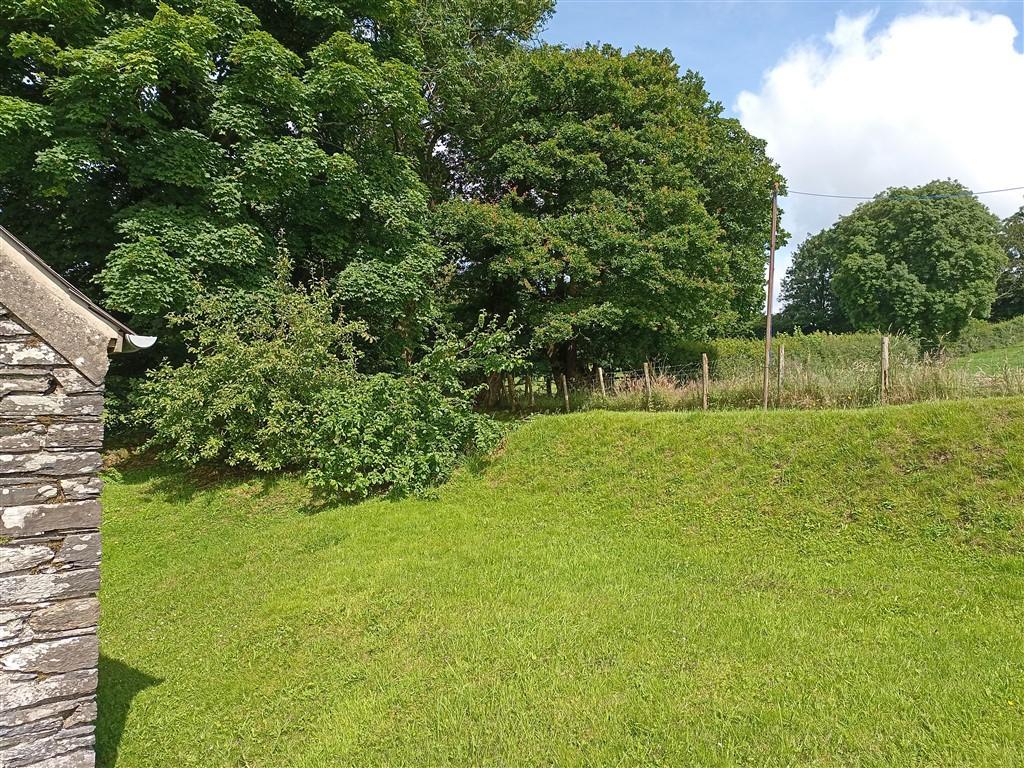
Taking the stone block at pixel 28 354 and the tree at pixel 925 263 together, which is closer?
the stone block at pixel 28 354

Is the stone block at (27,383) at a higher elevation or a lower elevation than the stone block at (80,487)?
higher

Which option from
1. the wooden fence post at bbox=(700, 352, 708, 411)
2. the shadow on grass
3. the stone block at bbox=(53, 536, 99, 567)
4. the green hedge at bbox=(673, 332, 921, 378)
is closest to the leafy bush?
the shadow on grass

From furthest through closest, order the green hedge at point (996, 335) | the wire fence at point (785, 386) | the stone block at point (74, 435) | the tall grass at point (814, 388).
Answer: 1. the green hedge at point (996, 335)
2. the wire fence at point (785, 386)
3. the tall grass at point (814, 388)
4. the stone block at point (74, 435)

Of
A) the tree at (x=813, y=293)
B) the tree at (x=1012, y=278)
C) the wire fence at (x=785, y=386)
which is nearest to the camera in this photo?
the wire fence at (x=785, y=386)

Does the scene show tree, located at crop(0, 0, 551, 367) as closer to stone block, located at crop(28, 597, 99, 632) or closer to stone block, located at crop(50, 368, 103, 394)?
stone block, located at crop(50, 368, 103, 394)

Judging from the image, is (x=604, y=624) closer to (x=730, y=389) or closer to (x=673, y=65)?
(x=730, y=389)

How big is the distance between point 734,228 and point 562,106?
7363 mm

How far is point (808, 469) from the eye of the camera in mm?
8031

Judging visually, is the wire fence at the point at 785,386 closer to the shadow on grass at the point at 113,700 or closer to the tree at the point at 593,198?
the tree at the point at 593,198

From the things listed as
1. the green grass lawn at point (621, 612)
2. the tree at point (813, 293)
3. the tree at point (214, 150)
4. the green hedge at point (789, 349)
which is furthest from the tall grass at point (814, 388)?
the tree at point (813, 293)

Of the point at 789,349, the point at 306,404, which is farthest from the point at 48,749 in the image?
the point at 789,349

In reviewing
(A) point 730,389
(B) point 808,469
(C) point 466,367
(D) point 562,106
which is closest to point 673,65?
(D) point 562,106

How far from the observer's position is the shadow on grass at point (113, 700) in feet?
13.1

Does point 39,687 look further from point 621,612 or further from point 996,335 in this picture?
point 996,335
